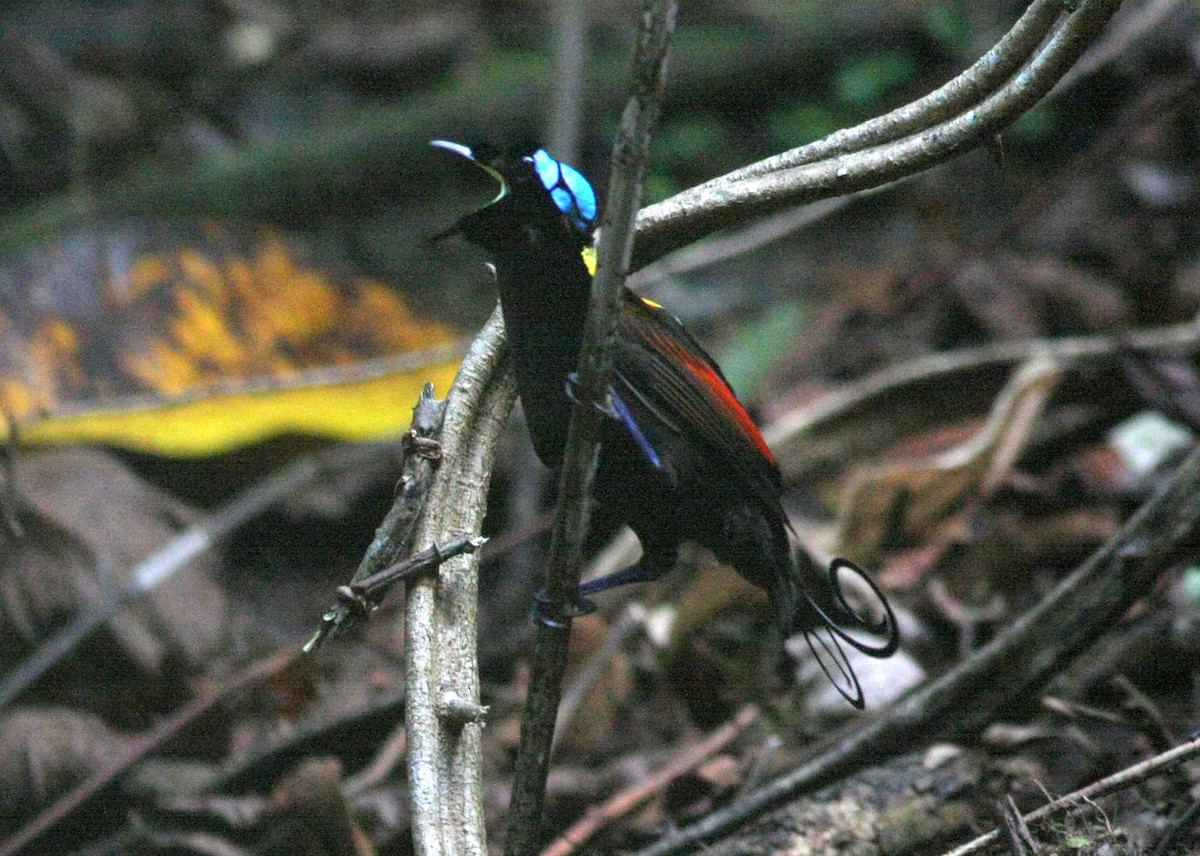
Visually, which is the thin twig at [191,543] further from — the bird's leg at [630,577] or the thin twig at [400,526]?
the thin twig at [400,526]

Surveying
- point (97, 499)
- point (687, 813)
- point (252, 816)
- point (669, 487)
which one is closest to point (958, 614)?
point (687, 813)

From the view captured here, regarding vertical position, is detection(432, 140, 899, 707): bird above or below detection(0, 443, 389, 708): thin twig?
below

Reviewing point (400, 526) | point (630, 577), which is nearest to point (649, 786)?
point (630, 577)

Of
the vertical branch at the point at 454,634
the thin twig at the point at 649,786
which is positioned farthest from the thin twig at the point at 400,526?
the thin twig at the point at 649,786

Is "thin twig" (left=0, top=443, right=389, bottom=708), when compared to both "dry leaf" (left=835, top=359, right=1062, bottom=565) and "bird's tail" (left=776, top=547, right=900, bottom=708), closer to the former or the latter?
"dry leaf" (left=835, top=359, right=1062, bottom=565)

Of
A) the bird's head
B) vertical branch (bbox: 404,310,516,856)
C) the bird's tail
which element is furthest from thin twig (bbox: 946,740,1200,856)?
the bird's head

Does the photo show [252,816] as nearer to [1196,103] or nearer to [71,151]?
[71,151]

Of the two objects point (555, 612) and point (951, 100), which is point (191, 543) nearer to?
point (555, 612)
